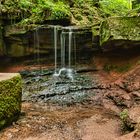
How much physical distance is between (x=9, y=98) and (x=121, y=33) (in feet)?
20.7

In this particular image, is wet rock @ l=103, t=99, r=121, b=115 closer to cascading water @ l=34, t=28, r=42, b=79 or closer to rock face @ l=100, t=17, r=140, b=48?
rock face @ l=100, t=17, r=140, b=48

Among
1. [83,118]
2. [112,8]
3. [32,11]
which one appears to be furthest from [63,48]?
[112,8]

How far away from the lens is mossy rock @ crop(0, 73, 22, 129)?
794 centimetres

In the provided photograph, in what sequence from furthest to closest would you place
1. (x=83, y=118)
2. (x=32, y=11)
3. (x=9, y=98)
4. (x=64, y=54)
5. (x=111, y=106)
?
(x=32, y=11) → (x=64, y=54) → (x=111, y=106) → (x=83, y=118) → (x=9, y=98)

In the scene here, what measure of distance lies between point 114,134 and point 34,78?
262 inches

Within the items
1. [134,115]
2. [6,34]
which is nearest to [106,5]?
[6,34]

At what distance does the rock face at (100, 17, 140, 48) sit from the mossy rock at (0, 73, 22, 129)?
5.44m

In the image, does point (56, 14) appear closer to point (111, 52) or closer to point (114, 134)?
point (111, 52)

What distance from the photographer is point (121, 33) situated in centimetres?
1277

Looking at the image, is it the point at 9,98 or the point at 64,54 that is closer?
the point at 9,98

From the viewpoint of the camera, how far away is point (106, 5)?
20000 mm

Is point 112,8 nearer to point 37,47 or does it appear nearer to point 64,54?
point 64,54

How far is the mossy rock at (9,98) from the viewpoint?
7.94 metres

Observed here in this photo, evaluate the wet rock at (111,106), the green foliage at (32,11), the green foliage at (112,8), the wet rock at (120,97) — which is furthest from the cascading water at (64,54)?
the green foliage at (112,8)
